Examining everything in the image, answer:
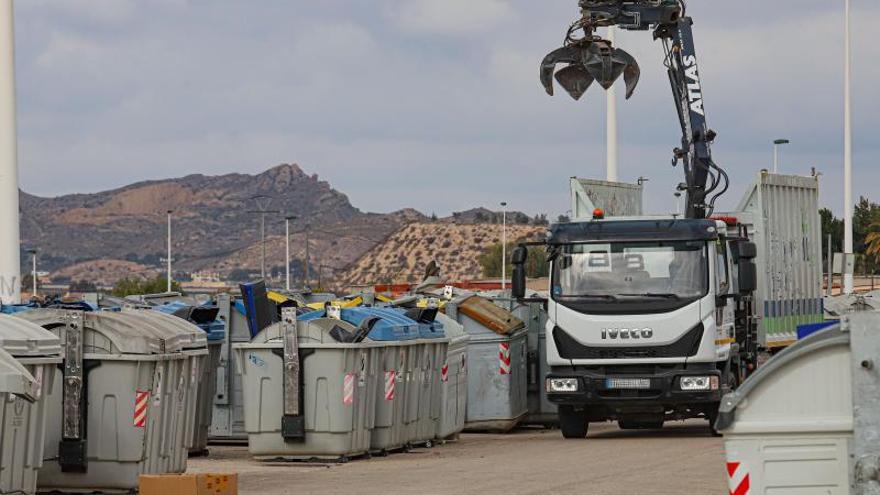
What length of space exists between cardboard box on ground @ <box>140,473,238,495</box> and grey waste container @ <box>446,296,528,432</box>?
33.7 feet

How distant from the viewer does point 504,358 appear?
74.6 feet

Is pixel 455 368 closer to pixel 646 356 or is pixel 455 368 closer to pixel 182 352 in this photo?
pixel 646 356

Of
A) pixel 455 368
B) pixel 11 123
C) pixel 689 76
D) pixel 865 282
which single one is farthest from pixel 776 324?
pixel 865 282

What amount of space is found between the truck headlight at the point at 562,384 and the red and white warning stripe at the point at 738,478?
12149 millimetres

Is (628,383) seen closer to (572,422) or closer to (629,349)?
(629,349)

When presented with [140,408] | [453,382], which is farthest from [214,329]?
[140,408]

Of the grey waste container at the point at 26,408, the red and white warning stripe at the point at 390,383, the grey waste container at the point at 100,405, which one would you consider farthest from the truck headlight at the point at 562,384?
the grey waste container at the point at 26,408

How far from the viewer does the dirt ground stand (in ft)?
48.4

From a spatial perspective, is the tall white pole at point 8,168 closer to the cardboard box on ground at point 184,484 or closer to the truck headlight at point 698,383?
the truck headlight at point 698,383

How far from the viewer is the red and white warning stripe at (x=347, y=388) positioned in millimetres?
17531

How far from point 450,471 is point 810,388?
835cm

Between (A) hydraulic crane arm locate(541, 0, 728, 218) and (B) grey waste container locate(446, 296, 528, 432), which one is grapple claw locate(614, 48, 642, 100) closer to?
(A) hydraulic crane arm locate(541, 0, 728, 218)

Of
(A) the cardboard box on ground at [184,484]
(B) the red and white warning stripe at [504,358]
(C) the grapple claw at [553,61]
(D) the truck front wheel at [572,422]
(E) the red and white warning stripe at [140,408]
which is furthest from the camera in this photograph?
(C) the grapple claw at [553,61]

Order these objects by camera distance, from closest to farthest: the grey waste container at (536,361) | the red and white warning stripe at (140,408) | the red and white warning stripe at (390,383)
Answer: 1. the red and white warning stripe at (140,408)
2. the red and white warning stripe at (390,383)
3. the grey waste container at (536,361)
